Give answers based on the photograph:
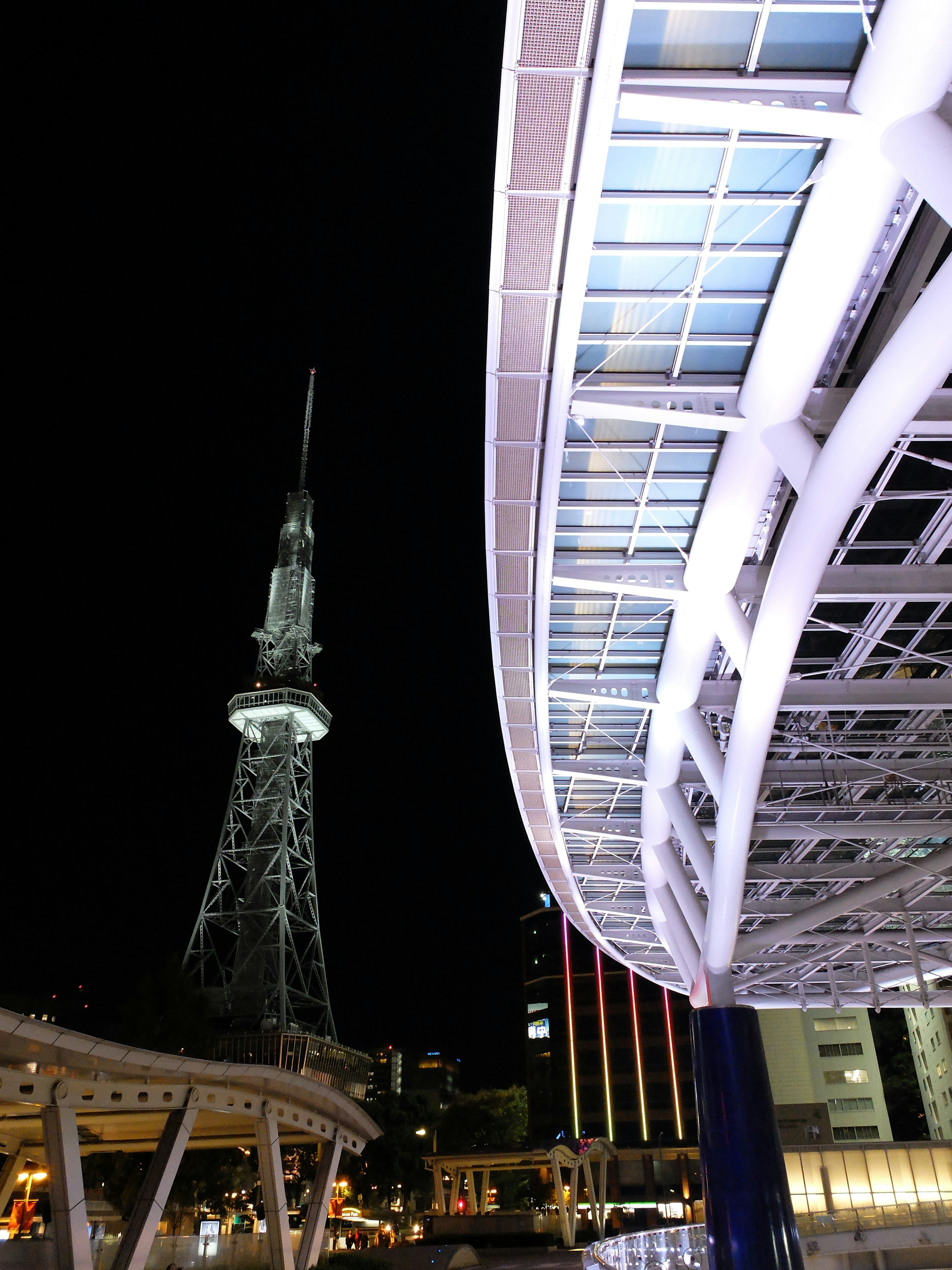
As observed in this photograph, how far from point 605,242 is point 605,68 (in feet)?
10.9

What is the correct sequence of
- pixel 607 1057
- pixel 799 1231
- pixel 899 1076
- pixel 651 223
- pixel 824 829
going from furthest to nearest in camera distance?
pixel 607 1057 < pixel 899 1076 < pixel 799 1231 < pixel 824 829 < pixel 651 223

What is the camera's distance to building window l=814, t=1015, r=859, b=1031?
81.9m

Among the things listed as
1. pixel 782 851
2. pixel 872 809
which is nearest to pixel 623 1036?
pixel 782 851

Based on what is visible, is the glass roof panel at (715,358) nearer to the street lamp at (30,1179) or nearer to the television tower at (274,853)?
the street lamp at (30,1179)

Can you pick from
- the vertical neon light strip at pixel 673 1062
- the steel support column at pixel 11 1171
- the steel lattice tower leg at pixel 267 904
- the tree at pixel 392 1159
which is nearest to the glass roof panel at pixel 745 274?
the steel support column at pixel 11 1171

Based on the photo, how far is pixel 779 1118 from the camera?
201ft

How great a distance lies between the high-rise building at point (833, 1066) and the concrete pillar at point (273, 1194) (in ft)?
200

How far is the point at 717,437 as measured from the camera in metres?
14.6

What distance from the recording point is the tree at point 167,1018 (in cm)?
4322

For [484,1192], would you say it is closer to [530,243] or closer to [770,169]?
[530,243]

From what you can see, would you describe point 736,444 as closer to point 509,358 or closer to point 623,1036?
point 509,358

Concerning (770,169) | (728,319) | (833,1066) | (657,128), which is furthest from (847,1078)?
(657,128)

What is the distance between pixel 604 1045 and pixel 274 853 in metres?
37.9

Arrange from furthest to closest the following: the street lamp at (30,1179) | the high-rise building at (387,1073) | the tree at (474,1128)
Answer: the high-rise building at (387,1073) < the tree at (474,1128) < the street lamp at (30,1179)
